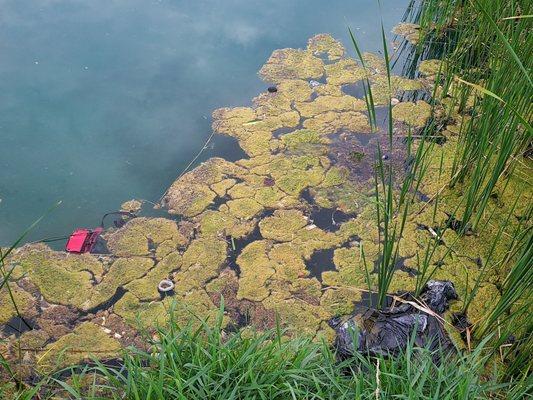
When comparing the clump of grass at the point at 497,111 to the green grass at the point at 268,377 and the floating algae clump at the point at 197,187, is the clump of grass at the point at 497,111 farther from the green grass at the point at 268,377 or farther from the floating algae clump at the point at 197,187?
the floating algae clump at the point at 197,187

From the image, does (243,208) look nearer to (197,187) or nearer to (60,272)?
(197,187)

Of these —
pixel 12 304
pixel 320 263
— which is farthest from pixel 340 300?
pixel 12 304

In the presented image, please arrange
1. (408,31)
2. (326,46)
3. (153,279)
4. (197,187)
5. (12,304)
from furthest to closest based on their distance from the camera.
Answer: (408,31), (326,46), (197,187), (153,279), (12,304)

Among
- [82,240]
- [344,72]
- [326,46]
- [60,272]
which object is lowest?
[60,272]

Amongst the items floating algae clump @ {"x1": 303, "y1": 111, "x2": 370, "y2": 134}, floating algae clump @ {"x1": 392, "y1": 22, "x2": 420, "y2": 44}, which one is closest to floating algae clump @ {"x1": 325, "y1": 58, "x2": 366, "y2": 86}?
floating algae clump @ {"x1": 303, "y1": 111, "x2": 370, "y2": 134}

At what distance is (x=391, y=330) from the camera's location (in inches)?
75.9

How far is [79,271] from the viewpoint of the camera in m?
2.27

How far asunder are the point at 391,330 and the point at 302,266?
52 cm

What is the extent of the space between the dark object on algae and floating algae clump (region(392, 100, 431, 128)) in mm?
1313

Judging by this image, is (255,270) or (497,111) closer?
(497,111)

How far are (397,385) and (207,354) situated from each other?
55cm

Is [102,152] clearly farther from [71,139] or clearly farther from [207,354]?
[207,354]

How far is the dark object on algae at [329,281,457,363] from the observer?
6.20ft

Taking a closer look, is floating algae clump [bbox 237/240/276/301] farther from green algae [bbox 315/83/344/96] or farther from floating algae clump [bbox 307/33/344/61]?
floating algae clump [bbox 307/33/344/61]
